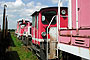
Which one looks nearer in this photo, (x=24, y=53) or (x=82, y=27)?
(x=82, y=27)

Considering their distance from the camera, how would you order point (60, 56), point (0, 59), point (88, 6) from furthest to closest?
point (60, 56) → point (88, 6) → point (0, 59)

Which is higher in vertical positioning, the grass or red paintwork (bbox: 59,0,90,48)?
red paintwork (bbox: 59,0,90,48)

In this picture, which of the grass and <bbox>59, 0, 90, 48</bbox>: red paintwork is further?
the grass

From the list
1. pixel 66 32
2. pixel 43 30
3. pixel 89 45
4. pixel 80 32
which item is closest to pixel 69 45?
pixel 66 32

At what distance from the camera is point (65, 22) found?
7449 mm

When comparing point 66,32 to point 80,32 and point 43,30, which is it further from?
point 43,30

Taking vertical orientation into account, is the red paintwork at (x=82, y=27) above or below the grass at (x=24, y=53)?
above

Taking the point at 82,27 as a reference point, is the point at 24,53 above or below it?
below

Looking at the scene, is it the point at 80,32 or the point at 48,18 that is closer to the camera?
the point at 80,32

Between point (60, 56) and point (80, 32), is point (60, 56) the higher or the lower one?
the lower one

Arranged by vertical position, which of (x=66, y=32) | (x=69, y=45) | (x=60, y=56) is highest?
(x=66, y=32)

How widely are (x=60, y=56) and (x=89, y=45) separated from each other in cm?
212

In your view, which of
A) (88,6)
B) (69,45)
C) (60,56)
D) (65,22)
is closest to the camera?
(88,6)

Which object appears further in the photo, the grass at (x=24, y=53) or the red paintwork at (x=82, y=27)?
the grass at (x=24, y=53)
